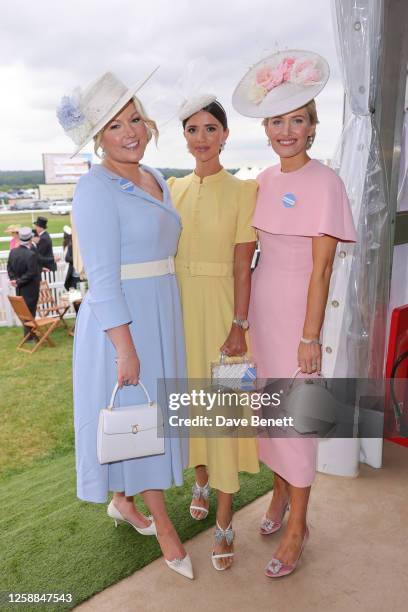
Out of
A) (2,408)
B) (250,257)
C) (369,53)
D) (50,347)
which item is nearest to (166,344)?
(250,257)

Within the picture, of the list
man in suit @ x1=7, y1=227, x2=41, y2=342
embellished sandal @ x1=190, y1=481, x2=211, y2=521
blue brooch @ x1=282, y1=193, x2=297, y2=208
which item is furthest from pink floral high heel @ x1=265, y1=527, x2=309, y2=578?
man in suit @ x1=7, y1=227, x2=41, y2=342

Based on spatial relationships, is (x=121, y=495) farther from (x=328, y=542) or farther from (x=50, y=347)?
(x=50, y=347)

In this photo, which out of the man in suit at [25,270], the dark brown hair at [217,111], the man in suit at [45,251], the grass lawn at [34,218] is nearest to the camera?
the dark brown hair at [217,111]

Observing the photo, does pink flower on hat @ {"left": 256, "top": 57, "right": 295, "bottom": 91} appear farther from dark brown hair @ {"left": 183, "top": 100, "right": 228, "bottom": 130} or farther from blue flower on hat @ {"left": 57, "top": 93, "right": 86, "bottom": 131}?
blue flower on hat @ {"left": 57, "top": 93, "right": 86, "bottom": 131}

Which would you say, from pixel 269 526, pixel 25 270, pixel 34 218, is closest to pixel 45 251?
pixel 25 270

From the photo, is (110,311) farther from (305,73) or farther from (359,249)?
(359,249)

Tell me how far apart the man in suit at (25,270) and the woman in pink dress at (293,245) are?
20.1 ft

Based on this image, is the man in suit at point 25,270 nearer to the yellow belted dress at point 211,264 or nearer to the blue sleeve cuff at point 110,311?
the yellow belted dress at point 211,264

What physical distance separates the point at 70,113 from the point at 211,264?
0.73 m

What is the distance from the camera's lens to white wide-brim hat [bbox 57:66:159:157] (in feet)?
5.45

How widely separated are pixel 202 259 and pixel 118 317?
45 centimetres

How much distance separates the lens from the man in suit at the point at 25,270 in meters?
7.56

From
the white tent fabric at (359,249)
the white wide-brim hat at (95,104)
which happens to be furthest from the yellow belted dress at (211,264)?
the white tent fabric at (359,249)

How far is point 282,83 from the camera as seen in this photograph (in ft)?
6.06
